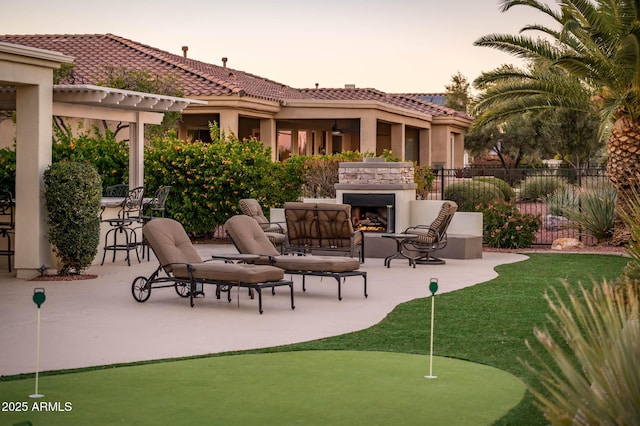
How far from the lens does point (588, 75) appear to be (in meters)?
21.7

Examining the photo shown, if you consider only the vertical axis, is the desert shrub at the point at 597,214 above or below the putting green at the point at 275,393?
above

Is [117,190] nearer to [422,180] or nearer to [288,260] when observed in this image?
[422,180]

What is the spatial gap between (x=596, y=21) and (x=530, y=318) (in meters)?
11.2

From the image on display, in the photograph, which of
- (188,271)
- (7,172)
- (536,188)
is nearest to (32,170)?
(188,271)

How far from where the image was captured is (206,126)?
112 ft

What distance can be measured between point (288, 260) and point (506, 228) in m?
10.3

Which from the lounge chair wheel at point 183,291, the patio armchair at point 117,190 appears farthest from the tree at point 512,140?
the lounge chair wheel at point 183,291

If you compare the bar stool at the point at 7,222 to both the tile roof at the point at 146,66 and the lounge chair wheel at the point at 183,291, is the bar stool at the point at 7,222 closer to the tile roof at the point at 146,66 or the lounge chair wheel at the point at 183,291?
the lounge chair wheel at the point at 183,291

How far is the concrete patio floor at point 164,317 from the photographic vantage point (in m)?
9.88

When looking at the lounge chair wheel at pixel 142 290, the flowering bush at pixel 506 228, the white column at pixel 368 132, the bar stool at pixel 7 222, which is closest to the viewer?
the lounge chair wheel at pixel 142 290

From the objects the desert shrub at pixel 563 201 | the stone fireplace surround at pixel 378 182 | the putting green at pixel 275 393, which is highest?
the stone fireplace surround at pixel 378 182

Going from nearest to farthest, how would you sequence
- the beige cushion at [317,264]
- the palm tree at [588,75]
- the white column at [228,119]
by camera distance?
the beige cushion at [317,264] → the palm tree at [588,75] → the white column at [228,119]

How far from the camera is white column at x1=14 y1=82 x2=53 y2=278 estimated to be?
1579cm

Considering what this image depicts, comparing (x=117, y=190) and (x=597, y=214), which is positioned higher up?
(x=117, y=190)
